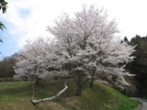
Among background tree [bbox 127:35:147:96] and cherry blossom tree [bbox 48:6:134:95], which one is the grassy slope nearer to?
cherry blossom tree [bbox 48:6:134:95]

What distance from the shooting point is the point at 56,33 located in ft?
82.6

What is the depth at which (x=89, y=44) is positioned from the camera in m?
24.5

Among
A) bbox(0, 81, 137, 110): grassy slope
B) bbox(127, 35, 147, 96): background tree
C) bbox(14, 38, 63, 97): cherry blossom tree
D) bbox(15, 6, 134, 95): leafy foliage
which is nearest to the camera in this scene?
bbox(0, 81, 137, 110): grassy slope

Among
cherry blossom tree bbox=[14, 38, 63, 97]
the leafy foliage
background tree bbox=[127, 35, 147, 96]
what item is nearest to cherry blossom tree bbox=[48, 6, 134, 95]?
the leafy foliage

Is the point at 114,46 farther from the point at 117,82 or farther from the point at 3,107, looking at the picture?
the point at 3,107

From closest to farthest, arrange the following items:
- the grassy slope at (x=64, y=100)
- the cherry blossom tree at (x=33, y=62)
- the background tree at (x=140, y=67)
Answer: the grassy slope at (x=64, y=100), the cherry blossom tree at (x=33, y=62), the background tree at (x=140, y=67)

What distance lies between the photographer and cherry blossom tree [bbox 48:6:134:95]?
23.7m

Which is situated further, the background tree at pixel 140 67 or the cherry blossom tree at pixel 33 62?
the background tree at pixel 140 67

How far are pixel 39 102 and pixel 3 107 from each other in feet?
12.1

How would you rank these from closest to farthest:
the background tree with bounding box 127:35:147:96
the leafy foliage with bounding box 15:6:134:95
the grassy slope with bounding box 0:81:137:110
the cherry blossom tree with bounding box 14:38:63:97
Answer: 1. the grassy slope with bounding box 0:81:137:110
2. the leafy foliage with bounding box 15:6:134:95
3. the cherry blossom tree with bounding box 14:38:63:97
4. the background tree with bounding box 127:35:147:96

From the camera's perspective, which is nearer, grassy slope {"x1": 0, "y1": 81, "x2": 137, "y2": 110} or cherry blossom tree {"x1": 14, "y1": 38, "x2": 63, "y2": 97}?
grassy slope {"x1": 0, "y1": 81, "x2": 137, "y2": 110}

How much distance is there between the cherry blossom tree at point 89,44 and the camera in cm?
2374

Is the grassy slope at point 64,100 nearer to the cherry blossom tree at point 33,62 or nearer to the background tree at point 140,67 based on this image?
the cherry blossom tree at point 33,62

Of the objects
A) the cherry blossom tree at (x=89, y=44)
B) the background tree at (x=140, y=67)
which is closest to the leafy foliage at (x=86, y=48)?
the cherry blossom tree at (x=89, y=44)
